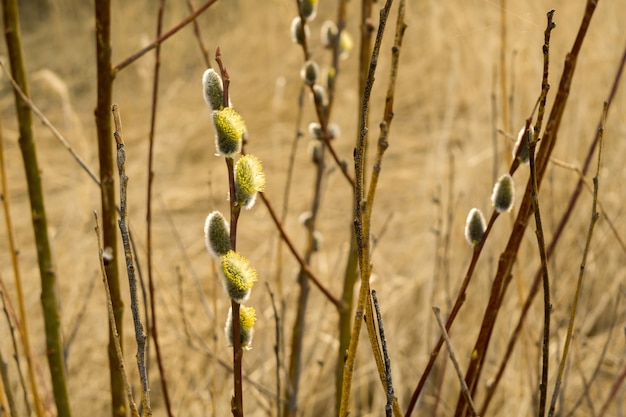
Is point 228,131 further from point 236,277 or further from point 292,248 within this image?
point 292,248

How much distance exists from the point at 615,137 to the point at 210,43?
250 cm

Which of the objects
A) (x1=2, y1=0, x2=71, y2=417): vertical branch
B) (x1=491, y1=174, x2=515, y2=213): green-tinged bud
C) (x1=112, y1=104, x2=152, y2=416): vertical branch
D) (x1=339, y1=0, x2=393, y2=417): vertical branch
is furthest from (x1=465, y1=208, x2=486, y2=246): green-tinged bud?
(x1=2, y1=0, x2=71, y2=417): vertical branch

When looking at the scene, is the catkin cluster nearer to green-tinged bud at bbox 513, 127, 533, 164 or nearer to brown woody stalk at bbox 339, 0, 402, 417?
brown woody stalk at bbox 339, 0, 402, 417

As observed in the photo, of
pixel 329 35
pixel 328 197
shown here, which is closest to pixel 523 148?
pixel 329 35

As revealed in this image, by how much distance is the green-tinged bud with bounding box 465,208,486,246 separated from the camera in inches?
20.6

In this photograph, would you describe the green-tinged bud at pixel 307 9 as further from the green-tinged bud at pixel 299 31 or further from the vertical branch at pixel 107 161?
the vertical branch at pixel 107 161

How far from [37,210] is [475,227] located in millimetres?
386

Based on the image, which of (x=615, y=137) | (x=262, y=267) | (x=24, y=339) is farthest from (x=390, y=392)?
(x=615, y=137)

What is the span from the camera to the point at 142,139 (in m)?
3.18

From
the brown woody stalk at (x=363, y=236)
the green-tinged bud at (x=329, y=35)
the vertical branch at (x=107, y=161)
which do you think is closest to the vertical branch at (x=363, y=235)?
the brown woody stalk at (x=363, y=236)

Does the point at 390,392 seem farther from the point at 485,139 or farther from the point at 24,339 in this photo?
the point at 485,139

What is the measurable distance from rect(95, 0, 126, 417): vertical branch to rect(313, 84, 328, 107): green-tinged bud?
22 cm

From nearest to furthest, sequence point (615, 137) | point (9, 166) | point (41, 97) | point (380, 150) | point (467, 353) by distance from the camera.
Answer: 1. point (380, 150)
2. point (467, 353)
3. point (615, 137)
4. point (9, 166)
5. point (41, 97)

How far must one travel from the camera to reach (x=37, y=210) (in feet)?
2.18
